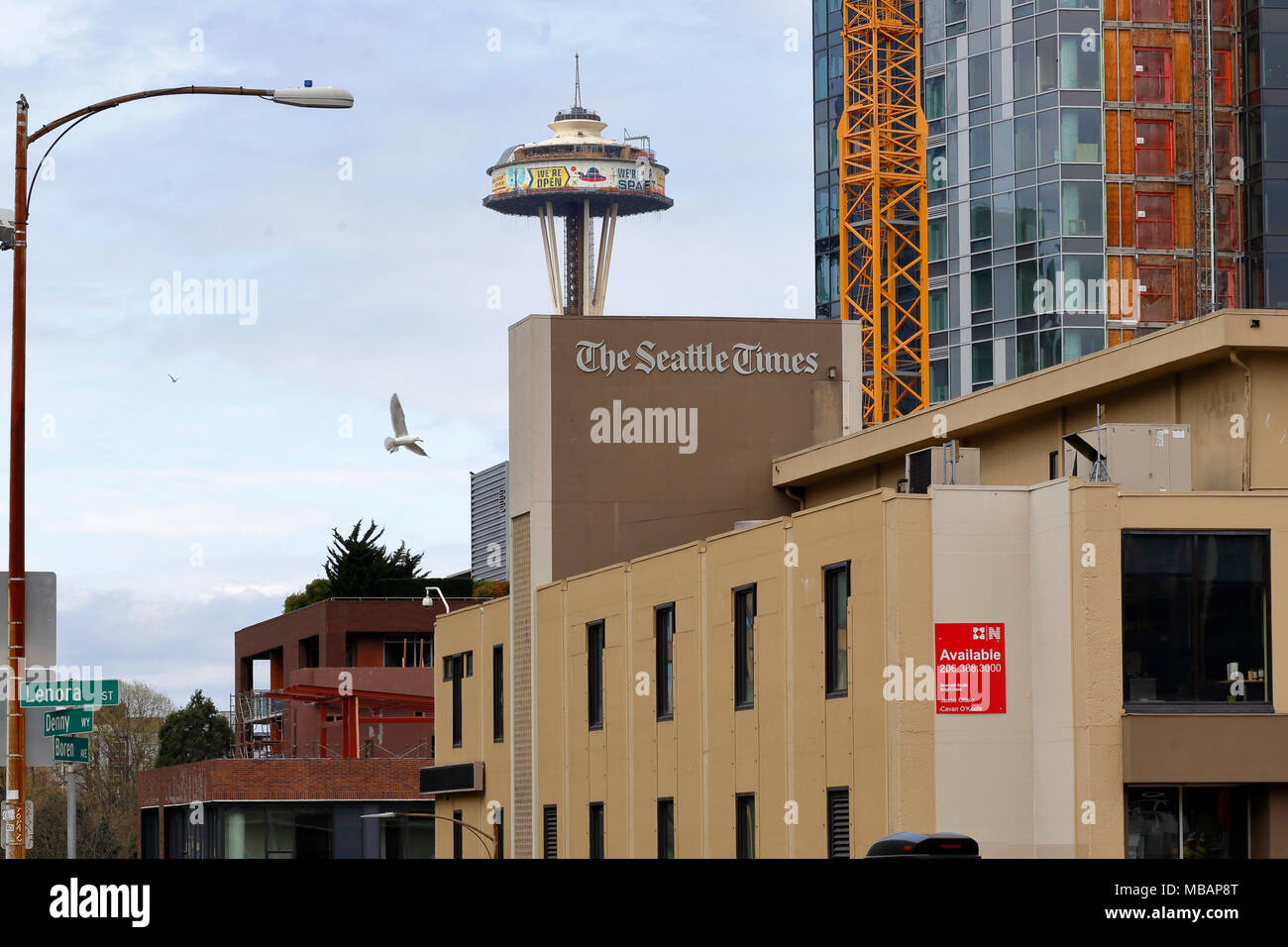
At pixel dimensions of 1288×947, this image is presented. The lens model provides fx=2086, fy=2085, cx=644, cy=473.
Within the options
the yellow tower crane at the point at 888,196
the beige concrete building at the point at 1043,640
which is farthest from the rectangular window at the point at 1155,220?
the beige concrete building at the point at 1043,640

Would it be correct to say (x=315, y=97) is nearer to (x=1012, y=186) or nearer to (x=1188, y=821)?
(x=1188, y=821)

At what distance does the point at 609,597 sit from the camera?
44688 millimetres

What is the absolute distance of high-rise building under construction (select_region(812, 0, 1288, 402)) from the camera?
4119 inches

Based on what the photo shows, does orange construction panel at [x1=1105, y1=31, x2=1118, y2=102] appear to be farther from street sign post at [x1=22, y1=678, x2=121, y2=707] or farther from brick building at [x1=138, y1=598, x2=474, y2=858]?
street sign post at [x1=22, y1=678, x2=121, y2=707]

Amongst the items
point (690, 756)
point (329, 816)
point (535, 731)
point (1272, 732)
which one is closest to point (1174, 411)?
point (1272, 732)

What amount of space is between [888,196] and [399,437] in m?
63.0

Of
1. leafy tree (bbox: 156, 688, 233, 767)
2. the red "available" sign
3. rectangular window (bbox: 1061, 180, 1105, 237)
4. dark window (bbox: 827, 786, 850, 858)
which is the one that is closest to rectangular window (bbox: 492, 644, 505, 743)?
dark window (bbox: 827, 786, 850, 858)

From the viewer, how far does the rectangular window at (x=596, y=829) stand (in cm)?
4447

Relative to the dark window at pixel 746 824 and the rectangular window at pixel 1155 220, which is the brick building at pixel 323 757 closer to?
the dark window at pixel 746 824

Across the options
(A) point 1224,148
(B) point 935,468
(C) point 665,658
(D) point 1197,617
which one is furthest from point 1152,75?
(D) point 1197,617

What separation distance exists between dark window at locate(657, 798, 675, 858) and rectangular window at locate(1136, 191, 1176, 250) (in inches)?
2909

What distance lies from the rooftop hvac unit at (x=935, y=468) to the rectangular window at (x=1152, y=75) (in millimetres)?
73222

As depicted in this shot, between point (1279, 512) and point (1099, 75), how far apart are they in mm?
78082
